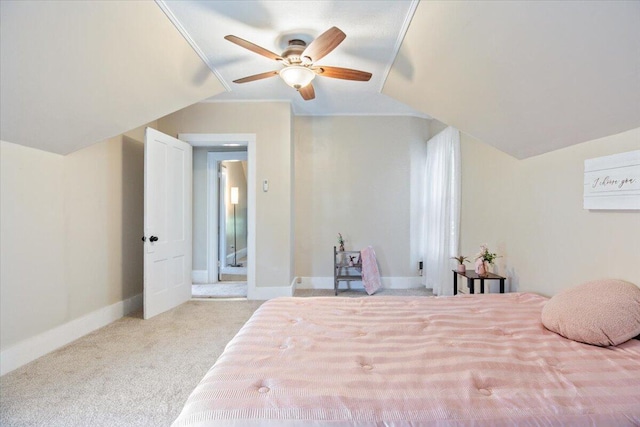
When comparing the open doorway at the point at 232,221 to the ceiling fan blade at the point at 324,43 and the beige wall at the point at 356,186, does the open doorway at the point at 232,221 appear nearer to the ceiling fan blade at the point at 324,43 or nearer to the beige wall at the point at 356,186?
the beige wall at the point at 356,186

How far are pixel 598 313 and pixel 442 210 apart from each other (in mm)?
2469

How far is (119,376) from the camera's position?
2.13 m

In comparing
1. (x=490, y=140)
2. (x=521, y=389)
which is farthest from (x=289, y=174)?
(x=521, y=389)

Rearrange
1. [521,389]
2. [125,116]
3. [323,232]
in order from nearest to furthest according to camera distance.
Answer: [521,389] < [125,116] < [323,232]

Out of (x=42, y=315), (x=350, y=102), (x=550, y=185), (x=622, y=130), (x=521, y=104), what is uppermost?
(x=350, y=102)

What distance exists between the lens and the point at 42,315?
2469 mm

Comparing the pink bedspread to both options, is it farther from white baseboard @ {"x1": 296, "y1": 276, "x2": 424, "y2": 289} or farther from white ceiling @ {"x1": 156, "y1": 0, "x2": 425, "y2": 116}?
white baseboard @ {"x1": 296, "y1": 276, "x2": 424, "y2": 289}

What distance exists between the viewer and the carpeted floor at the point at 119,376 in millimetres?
Result: 1726

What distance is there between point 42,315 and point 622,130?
4.21 m

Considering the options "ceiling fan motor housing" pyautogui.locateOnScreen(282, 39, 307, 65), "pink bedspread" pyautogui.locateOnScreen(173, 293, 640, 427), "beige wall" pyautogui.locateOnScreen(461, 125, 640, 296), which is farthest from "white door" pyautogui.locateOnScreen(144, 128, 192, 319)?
"beige wall" pyautogui.locateOnScreen(461, 125, 640, 296)

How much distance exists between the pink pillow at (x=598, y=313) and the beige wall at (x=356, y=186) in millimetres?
2978

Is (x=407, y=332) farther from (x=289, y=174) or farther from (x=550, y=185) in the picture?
(x=289, y=174)

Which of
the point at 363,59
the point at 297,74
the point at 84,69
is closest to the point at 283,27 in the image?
the point at 297,74

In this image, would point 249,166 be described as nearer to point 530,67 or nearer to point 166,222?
point 166,222
